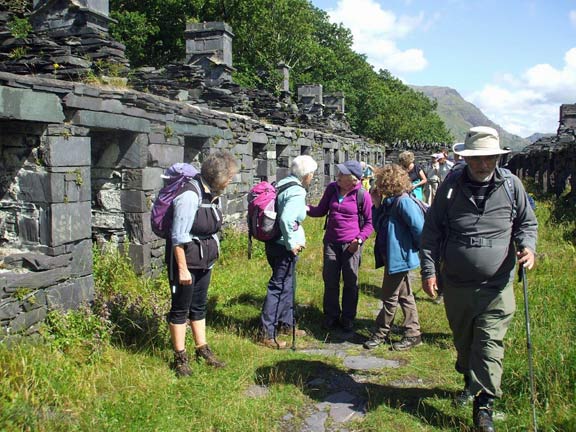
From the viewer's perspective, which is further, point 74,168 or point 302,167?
point 74,168

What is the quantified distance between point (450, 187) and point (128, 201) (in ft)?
15.6

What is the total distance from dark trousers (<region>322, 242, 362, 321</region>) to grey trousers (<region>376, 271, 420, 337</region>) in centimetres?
51

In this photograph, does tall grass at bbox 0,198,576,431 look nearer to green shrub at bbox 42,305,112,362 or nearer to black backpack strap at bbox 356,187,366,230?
green shrub at bbox 42,305,112,362

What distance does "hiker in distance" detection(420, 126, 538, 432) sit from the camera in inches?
141

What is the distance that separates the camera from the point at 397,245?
5.23 meters

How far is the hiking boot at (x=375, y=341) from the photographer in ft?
17.6

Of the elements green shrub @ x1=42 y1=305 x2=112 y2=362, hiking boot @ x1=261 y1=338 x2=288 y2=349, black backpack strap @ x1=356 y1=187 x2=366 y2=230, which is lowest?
hiking boot @ x1=261 y1=338 x2=288 y2=349

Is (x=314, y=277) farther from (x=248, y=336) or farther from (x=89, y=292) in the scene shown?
(x=89, y=292)

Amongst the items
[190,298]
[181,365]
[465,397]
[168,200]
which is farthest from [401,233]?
[181,365]

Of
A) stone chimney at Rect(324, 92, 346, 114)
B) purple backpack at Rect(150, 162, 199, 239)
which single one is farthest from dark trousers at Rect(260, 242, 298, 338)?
stone chimney at Rect(324, 92, 346, 114)

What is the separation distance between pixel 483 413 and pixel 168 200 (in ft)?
9.23

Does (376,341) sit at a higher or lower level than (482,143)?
lower

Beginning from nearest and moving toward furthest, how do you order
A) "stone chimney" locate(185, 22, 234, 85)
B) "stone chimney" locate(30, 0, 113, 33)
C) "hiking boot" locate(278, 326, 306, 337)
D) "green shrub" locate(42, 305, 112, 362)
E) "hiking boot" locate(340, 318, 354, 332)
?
1. "green shrub" locate(42, 305, 112, 362)
2. "hiking boot" locate(278, 326, 306, 337)
3. "hiking boot" locate(340, 318, 354, 332)
4. "stone chimney" locate(30, 0, 113, 33)
5. "stone chimney" locate(185, 22, 234, 85)

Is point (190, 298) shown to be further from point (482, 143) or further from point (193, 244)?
point (482, 143)
